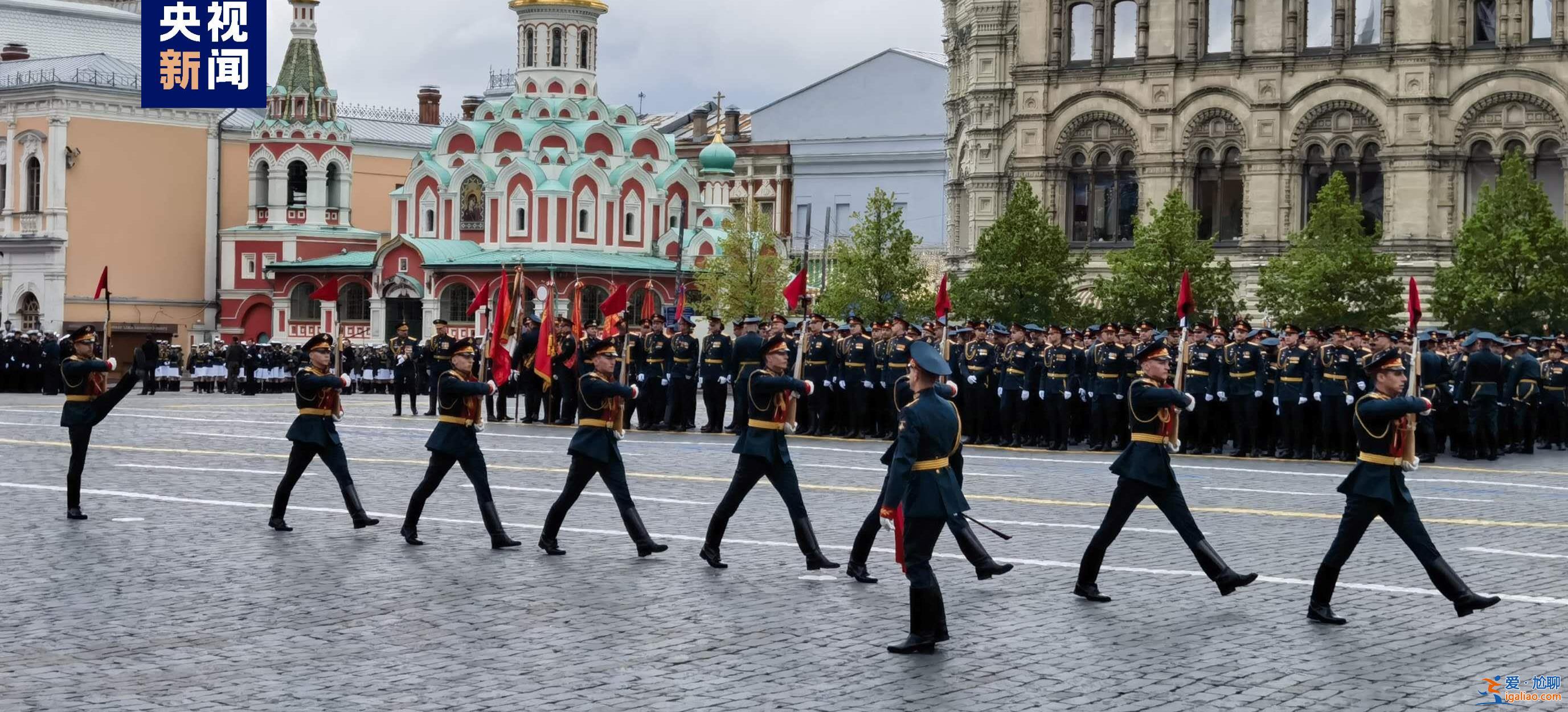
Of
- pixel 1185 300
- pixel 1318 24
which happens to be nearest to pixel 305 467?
pixel 1185 300

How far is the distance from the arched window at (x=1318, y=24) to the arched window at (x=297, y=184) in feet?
151

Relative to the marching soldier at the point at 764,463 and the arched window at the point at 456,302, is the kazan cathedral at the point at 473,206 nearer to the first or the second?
the arched window at the point at 456,302

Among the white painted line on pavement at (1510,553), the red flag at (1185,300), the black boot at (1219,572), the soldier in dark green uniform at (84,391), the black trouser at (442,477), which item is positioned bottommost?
the white painted line on pavement at (1510,553)

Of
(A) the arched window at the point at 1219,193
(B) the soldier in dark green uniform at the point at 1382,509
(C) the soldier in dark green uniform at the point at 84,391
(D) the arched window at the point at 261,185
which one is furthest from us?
(D) the arched window at the point at 261,185

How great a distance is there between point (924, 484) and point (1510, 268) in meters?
34.5

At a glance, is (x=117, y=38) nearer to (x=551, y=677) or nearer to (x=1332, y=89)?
(x=1332, y=89)

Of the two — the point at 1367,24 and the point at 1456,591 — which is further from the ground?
the point at 1367,24

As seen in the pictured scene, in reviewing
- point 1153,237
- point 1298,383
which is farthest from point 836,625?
point 1153,237

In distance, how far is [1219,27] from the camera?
4953 centimetres

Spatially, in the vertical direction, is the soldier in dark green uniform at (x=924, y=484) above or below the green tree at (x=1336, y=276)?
A: below

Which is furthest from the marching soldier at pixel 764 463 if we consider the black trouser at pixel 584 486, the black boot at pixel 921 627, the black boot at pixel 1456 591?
the black boot at pixel 1456 591

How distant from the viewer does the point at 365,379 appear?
5144 cm

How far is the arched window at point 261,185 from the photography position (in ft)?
260

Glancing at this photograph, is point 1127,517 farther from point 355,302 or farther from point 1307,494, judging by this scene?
point 355,302
